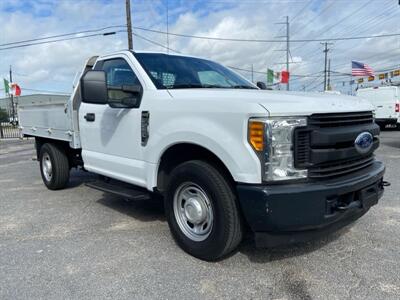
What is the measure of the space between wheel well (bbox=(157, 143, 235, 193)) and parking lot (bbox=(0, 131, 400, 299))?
27.6 inches

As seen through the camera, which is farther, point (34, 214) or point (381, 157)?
point (381, 157)

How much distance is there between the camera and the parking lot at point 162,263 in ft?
10.1

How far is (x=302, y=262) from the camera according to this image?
139 inches

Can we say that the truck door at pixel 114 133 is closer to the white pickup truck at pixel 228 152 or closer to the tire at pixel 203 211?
the white pickup truck at pixel 228 152

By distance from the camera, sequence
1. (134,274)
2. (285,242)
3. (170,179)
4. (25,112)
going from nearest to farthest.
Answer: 1. (285,242)
2. (134,274)
3. (170,179)
4. (25,112)

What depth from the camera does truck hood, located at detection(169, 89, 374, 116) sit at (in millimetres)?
2979

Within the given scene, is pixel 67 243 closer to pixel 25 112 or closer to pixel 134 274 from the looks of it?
pixel 134 274

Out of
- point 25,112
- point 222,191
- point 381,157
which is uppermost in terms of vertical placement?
point 25,112

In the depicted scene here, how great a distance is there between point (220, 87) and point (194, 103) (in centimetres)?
100

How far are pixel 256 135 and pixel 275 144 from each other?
6.2 inches

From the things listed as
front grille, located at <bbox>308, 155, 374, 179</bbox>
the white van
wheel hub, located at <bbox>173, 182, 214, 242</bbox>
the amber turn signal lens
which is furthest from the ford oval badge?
the white van

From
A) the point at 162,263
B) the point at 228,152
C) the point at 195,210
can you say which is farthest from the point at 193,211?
the point at 228,152

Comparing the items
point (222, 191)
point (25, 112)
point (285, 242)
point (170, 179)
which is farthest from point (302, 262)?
point (25, 112)

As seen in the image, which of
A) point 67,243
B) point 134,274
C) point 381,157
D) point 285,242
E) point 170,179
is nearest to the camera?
point 285,242
